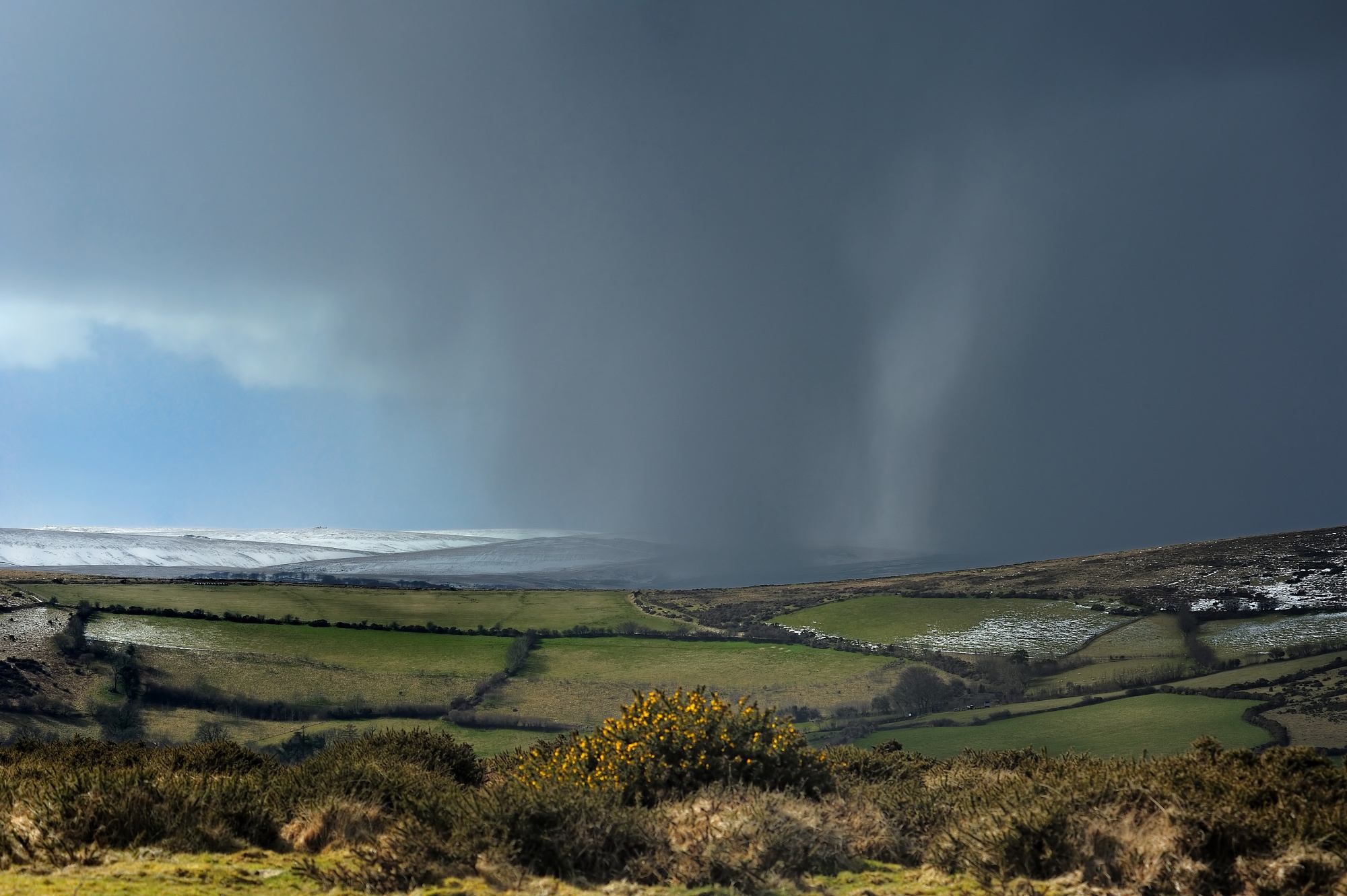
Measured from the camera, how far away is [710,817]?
9.30 meters

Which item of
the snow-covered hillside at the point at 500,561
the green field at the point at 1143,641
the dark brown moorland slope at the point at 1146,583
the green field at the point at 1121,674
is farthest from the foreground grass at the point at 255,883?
the snow-covered hillside at the point at 500,561

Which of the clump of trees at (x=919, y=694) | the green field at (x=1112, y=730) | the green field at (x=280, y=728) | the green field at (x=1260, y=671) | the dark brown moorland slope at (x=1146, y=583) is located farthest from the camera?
the dark brown moorland slope at (x=1146, y=583)

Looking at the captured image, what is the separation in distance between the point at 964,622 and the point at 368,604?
181 feet

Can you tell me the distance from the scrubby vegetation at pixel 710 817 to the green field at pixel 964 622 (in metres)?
56.0

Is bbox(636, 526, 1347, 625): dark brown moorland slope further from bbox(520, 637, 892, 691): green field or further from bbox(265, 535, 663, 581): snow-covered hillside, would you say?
bbox(265, 535, 663, 581): snow-covered hillside

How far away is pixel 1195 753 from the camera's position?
→ 11414 millimetres

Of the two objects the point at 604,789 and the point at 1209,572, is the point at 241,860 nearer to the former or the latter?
the point at 604,789

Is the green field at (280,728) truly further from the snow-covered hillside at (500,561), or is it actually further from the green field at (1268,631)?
the snow-covered hillside at (500,561)

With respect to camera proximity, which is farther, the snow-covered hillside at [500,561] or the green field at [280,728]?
the snow-covered hillside at [500,561]

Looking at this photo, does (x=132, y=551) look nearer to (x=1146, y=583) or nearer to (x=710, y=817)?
(x=1146, y=583)

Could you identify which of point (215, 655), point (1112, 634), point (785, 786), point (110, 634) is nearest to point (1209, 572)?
point (1112, 634)

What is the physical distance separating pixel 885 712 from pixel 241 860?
47.1 m

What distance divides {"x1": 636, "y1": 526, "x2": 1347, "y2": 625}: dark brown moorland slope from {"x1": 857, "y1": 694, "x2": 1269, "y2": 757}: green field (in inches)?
1081

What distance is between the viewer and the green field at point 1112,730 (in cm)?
3219
